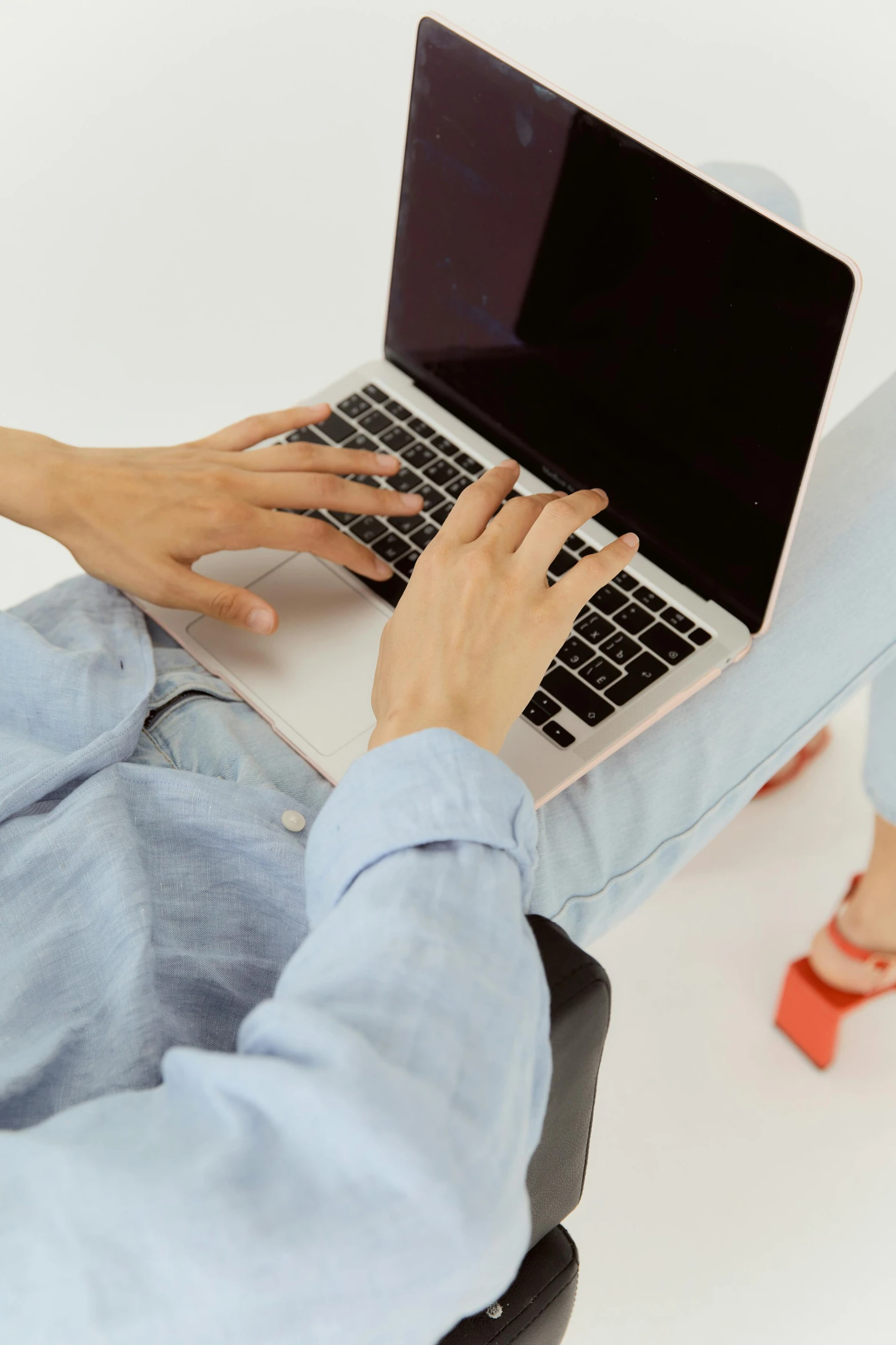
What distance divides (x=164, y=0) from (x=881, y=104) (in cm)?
126

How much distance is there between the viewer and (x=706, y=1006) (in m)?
1.36

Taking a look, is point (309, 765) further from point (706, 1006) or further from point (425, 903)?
point (706, 1006)

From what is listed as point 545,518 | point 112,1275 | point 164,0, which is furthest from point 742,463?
point 164,0

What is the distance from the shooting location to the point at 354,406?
1150 millimetres

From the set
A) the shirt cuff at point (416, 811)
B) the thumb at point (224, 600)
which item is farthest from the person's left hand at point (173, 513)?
the shirt cuff at point (416, 811)

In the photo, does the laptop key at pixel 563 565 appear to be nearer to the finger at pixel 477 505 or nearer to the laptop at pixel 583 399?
the laptop at pixel 583 399

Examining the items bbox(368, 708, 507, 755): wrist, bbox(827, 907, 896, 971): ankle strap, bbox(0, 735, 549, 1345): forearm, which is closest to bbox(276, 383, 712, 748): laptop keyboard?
bbox(368, 708, 507, 755): wrist

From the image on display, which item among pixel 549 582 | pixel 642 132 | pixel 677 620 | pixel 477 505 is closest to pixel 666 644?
pixel 677 620

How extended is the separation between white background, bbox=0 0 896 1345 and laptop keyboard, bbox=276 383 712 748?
56 centimetres

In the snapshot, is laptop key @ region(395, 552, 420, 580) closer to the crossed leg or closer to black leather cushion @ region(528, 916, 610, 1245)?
the crossed leg

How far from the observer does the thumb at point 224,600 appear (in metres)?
0.96

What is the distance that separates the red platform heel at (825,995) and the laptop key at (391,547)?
62 centimetres

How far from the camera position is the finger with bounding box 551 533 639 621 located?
0.77 m

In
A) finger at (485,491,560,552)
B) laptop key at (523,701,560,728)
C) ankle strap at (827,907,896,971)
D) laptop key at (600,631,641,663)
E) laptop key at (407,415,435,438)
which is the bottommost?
ankle strap at (827,907,896,971)
